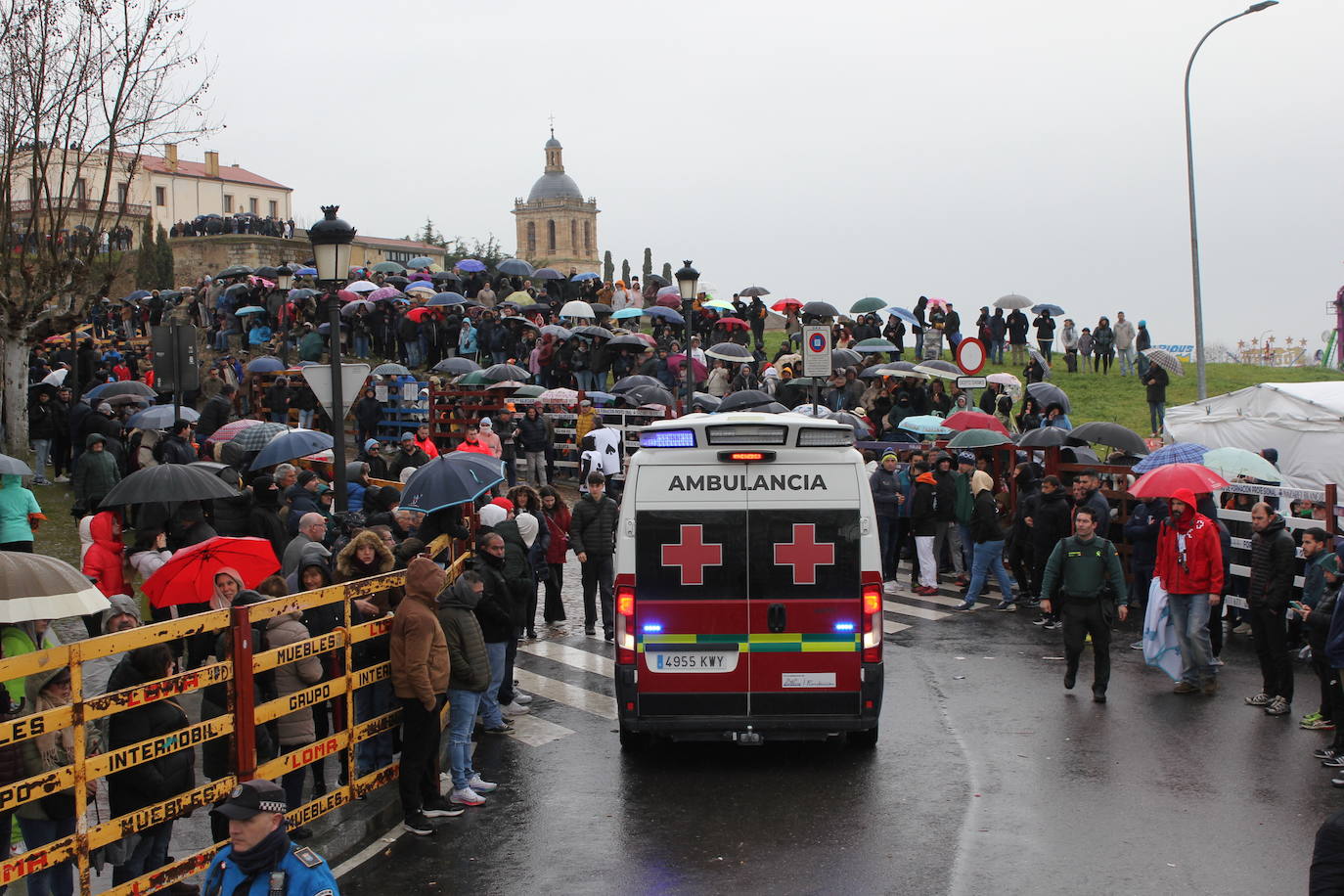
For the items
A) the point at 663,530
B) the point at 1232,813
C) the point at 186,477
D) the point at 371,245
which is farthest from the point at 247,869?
the point at 371,245

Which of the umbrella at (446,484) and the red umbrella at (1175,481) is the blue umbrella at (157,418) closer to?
the umbrella at (446,484)

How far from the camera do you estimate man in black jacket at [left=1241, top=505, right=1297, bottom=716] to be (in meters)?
11.3

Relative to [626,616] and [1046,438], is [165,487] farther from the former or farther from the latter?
[1046,438]

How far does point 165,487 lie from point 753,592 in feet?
17.8

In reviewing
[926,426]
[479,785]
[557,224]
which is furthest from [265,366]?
[557,224]

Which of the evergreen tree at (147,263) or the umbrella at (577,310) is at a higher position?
the evergreen tree at (147,263)

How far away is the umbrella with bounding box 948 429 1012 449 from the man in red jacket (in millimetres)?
6476

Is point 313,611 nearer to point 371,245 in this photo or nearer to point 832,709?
point 832,709

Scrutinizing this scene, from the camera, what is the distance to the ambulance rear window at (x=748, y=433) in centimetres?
975

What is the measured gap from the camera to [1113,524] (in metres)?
17.1

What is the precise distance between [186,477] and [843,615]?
6105mm

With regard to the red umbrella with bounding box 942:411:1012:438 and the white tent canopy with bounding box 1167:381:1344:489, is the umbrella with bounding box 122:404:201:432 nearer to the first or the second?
the red umbrella with bounding box 942:411:1012:438

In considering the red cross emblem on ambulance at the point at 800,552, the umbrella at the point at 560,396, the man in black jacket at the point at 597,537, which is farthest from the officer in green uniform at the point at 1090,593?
the umbrella at the point at 560,396

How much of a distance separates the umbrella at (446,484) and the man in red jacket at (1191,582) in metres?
6.51
